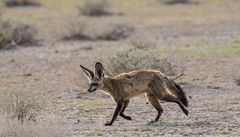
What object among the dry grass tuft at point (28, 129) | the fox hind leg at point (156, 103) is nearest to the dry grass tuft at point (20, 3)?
the fox hind leg at point (156, 103)

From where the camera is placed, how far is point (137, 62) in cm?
2050

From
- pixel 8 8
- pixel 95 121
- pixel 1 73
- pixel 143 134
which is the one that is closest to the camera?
pixel 143 134

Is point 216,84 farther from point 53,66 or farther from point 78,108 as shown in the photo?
point 53,66

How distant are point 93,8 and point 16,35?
1154 centimetres

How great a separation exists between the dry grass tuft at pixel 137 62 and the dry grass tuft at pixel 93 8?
71.5ft

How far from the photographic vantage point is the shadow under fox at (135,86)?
49.9ft

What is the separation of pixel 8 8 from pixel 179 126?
102 feet

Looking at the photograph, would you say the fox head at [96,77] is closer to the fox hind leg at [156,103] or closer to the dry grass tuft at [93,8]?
the fox hind leg at [156,103]

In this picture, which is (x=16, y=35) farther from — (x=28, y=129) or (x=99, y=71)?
(x=28, y=129)

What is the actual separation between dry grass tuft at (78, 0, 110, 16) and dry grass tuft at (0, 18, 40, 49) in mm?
9686

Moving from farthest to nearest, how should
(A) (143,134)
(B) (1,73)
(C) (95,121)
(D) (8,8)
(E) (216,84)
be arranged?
1. (D) (8,8)
2. (B) (1,73)
3. (E) (216,84)
4. (C) (95,121)
5. (A) (143,134)

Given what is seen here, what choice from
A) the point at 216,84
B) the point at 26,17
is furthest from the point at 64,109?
the point at 26,17

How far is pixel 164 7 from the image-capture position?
45.6 metres

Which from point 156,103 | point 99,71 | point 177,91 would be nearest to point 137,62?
point 156,103
